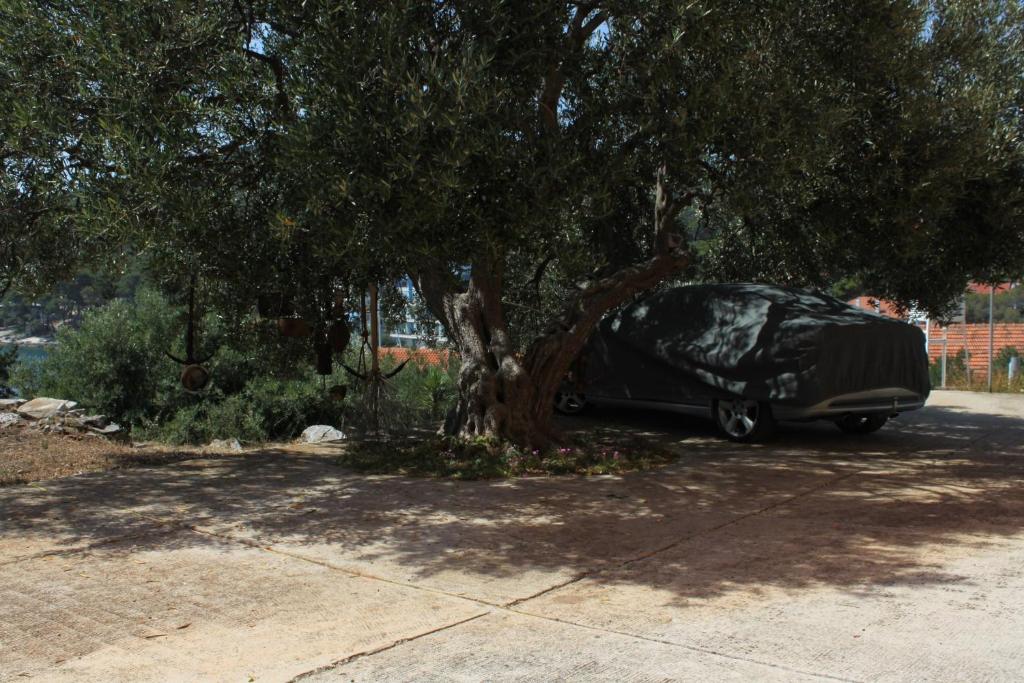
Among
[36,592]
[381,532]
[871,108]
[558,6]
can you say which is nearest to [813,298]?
[871,108]

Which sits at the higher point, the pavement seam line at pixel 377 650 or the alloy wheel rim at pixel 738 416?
the alloy wheel rim at pixel 738 416

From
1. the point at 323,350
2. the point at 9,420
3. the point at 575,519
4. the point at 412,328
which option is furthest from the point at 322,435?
the point at 575,519

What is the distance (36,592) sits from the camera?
5520 millimetres

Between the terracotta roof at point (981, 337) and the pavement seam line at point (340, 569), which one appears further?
the terracotta roof at point (981, 337)

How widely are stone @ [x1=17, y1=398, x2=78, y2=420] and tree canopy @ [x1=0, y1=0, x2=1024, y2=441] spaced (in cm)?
282

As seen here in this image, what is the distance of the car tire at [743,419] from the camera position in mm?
11461

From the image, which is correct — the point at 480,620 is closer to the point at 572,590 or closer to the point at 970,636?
the point at 572,590

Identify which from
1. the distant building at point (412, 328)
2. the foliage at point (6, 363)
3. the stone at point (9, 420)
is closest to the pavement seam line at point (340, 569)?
the stone at point (9, 420)

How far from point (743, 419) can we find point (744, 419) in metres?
0.02

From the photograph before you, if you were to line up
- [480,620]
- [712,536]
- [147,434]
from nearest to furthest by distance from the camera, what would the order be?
[480,620] < [712,536] < [147,434]

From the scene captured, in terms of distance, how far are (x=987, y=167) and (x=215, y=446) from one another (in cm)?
1002

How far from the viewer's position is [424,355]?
1780 cm

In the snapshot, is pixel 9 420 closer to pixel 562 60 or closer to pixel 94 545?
pixel 94 545

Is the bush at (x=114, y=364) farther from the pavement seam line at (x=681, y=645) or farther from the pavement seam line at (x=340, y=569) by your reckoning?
the pavement seam line at (x=681, y=645)
